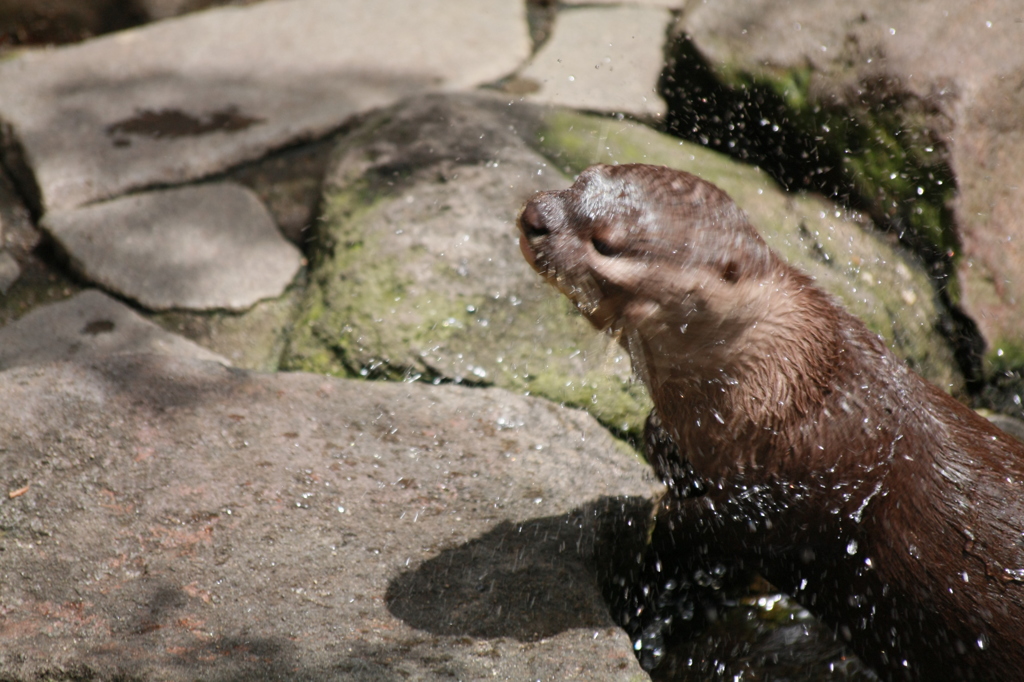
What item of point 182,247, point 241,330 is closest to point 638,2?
point 182,247

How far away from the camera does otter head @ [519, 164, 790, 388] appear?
5.10 ft

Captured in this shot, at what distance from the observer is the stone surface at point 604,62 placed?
3.62 meters

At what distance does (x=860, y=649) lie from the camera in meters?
1.99

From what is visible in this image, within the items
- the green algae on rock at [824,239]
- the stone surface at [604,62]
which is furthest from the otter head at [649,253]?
the stone surface at [604,62]

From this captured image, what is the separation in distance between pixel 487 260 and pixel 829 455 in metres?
1.19

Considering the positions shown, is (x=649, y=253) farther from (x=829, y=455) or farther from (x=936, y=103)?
(x=936, y=103)

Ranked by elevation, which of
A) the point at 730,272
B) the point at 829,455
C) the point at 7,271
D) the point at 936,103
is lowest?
the point at 7,271

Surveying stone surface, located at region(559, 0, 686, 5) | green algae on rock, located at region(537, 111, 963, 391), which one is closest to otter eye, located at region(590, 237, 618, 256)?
green algae on rock, located at region(537, 111, 963, 391)

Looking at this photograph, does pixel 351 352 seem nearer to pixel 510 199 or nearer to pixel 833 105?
pixel 510 199

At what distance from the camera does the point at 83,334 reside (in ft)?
8.55

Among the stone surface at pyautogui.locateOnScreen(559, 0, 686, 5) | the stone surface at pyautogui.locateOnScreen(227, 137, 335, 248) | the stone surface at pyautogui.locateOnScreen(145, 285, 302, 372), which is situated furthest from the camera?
the stone surface at pyautogui.locateOnScreen(559, 0, 686, 5)

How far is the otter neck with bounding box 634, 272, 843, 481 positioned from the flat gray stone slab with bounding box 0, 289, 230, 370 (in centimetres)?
136

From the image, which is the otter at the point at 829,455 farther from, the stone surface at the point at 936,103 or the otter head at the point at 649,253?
the stone surface at the point at 936,103

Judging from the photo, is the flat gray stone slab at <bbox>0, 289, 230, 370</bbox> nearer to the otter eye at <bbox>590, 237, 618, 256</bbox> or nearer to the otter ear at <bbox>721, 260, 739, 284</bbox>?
the otter eye at <bbox>590, 237, 618, 256</bbox>
